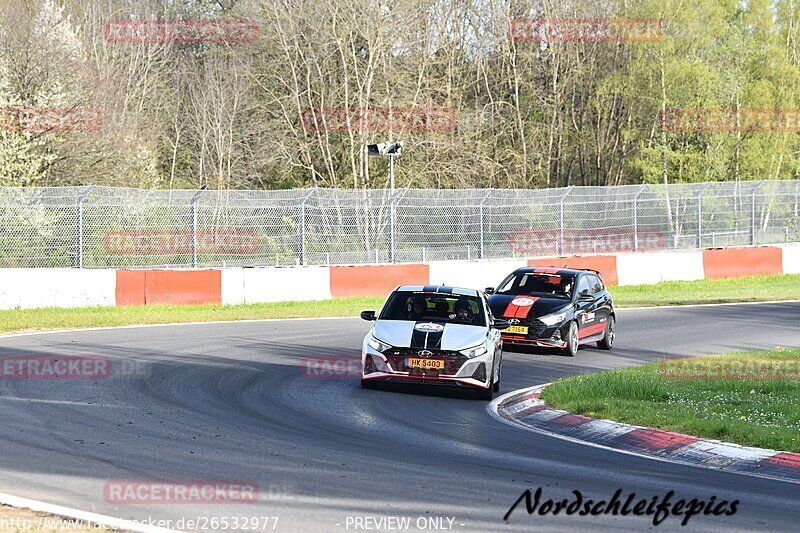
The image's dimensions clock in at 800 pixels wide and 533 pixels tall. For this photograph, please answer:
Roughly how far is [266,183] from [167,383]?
1281 inches

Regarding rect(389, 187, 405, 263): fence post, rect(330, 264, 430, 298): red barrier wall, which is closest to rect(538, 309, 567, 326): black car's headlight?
rect(330, 264, 430, 298): red barrier wall

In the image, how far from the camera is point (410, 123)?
133 feet

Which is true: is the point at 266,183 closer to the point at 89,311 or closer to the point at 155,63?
the point at 155,63

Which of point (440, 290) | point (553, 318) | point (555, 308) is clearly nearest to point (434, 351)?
point (440, 290)

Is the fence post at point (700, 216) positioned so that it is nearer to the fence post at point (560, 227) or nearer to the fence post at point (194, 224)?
the fence post at point (560, 227)

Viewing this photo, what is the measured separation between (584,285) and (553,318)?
5.07 ft

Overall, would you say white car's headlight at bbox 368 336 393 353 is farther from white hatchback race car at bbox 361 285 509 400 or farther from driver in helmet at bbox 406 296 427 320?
driver in helmet at bbox 406 296 427 320

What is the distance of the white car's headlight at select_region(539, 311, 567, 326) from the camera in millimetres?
17188

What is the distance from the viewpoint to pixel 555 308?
1741 cm

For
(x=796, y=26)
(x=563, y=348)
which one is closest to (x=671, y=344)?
(x=563, y=348)

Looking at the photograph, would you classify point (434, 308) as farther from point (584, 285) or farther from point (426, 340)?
point (584, 285)

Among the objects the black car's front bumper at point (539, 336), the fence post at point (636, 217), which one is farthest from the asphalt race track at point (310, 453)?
the fence post at point (636, 217)

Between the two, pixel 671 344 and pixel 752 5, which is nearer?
pixel 671 344

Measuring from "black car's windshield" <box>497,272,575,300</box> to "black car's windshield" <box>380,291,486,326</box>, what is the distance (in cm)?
427
